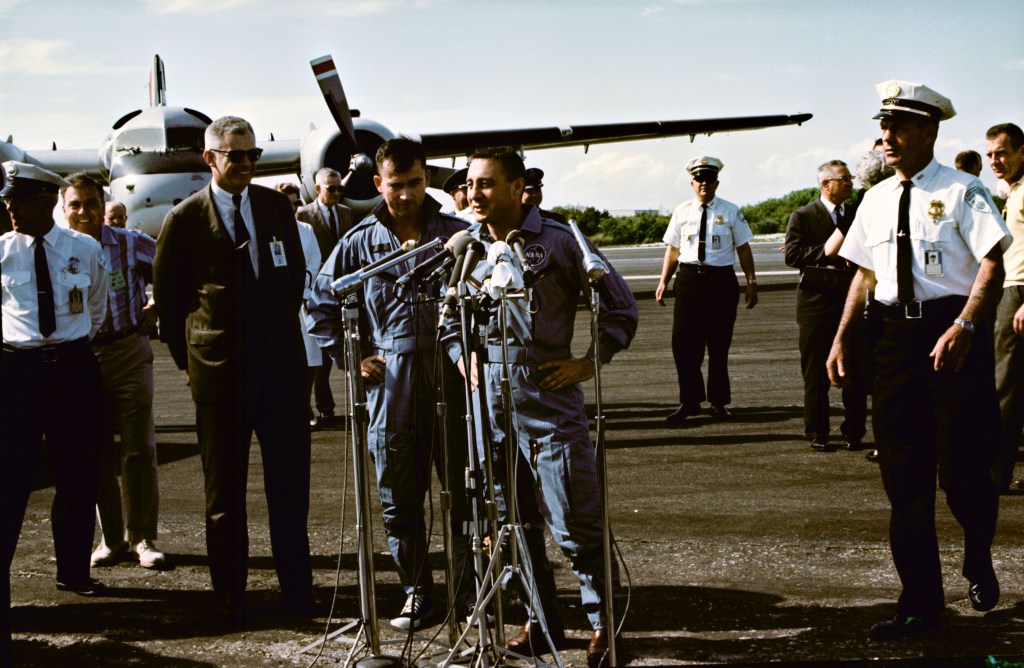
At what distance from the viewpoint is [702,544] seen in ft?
18.6

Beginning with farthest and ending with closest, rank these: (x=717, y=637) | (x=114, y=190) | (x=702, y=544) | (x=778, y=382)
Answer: (x=114, y=190)
(x=778, y=382)
(x=702, y=544)
(x=717, y=637)

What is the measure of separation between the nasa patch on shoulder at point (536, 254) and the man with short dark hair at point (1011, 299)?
11.8ft

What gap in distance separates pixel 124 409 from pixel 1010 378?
4891 millimetres

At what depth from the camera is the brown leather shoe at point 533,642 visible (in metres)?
4.20

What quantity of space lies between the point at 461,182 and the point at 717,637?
3.45m

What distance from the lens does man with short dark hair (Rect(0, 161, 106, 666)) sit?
16.7 ft

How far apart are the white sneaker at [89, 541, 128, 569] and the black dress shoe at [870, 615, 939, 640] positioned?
3668 mm

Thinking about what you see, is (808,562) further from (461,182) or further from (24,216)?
(24,216)

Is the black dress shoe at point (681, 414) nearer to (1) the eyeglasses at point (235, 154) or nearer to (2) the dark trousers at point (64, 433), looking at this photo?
(2) the dark trousers at point (64, 433)

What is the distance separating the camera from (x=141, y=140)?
1839cm

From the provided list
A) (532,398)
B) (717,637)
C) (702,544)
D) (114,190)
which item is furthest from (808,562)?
(114,190)

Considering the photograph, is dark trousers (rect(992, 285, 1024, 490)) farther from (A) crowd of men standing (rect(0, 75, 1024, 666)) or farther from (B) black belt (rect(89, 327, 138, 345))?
(B) black belt (rect(89, 327, 138, 345))

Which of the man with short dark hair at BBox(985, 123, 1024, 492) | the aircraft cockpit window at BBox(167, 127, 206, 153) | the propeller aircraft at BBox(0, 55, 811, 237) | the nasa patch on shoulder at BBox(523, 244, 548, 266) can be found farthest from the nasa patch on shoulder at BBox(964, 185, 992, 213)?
the aircraft cockpit window at BBox(167, 127, 206, 153)

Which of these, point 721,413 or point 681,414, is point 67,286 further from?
point 721,413
